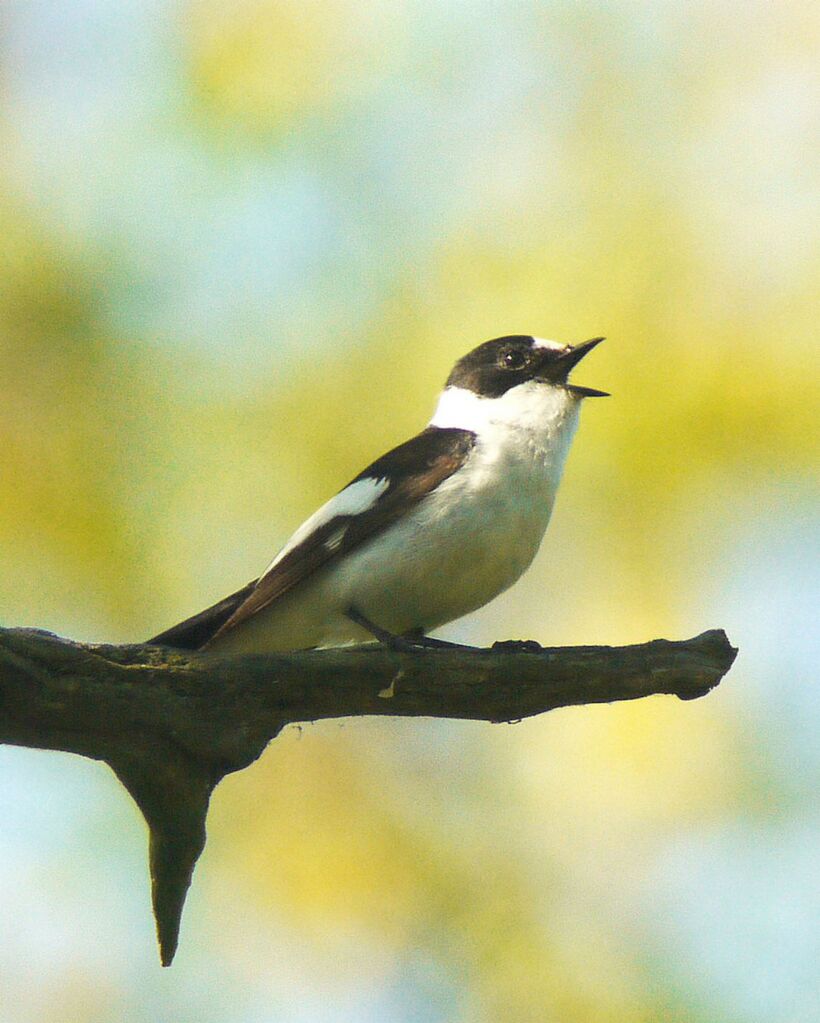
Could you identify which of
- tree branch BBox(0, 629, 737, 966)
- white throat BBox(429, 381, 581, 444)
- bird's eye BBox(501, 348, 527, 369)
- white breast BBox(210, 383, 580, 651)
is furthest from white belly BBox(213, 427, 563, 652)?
tree branch BBox(0, 629, 737, 966)

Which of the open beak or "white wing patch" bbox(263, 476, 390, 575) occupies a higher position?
the open beak

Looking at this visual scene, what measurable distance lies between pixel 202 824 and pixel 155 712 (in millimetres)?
352

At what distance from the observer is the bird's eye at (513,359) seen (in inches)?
187

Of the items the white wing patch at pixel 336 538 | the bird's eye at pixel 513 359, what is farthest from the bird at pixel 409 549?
the bird's eye at pixel 513 359

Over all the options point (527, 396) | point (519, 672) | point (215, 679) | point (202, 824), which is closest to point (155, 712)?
point (215, 679)

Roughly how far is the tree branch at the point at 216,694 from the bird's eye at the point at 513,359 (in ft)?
6.24

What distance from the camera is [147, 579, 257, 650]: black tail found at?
3832 mm

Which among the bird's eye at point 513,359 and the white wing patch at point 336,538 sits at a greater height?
the bird's eye at point 513,359

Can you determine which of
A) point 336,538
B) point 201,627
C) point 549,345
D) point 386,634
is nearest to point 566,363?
point 549,345

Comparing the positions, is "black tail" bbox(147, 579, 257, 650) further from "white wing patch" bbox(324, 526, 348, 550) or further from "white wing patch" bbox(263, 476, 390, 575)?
"white wing patch" bbox(324, 526, 348, 550)

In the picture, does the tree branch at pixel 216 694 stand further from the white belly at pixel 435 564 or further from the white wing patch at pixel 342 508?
the white wing patch at pixel 342 508

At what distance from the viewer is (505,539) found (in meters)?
3.92

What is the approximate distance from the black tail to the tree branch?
0.99 metres

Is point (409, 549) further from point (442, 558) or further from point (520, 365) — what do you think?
point (520, 365)
